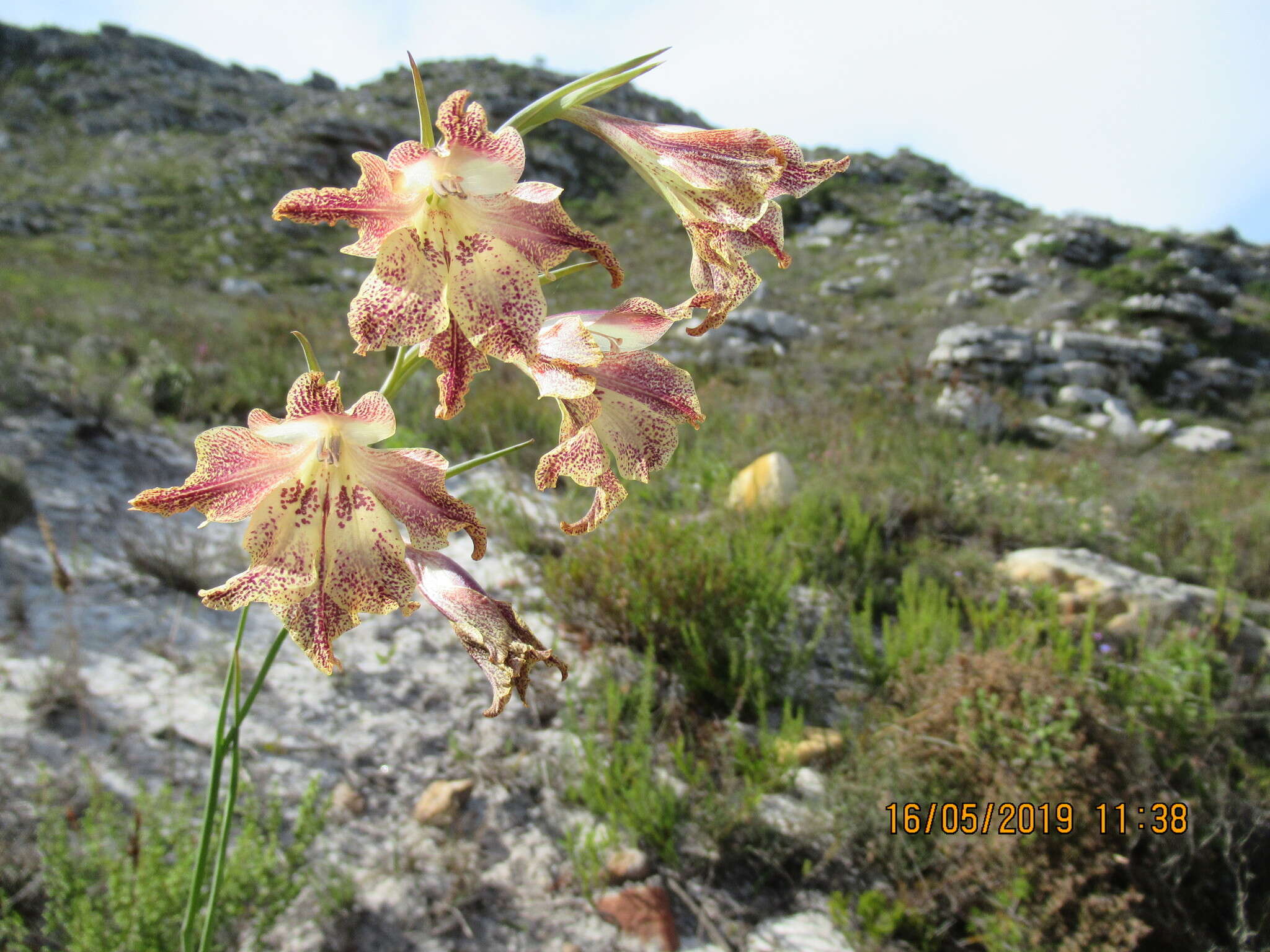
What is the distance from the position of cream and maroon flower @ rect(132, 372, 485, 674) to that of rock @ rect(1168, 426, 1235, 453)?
12.1 meters

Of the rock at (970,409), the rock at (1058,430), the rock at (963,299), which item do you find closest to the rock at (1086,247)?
the rock at (963,299)

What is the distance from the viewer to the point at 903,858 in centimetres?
242

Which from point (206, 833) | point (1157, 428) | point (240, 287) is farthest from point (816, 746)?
point (240, 287)

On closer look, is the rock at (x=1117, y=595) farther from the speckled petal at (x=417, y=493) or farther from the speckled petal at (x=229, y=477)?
the speckled petal at (x=229, y=477)

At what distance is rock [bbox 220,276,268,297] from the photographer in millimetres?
14070

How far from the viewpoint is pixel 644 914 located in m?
2.31

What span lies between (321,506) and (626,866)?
199 centimetres

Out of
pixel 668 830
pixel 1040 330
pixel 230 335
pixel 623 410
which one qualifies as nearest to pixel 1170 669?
pixel 668 830

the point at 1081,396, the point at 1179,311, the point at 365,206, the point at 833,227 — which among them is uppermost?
the point at 833,227

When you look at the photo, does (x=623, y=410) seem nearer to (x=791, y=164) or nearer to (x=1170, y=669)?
(x=791, y=164)

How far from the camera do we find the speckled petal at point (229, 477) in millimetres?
920

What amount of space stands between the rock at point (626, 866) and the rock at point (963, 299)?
15.0 metres

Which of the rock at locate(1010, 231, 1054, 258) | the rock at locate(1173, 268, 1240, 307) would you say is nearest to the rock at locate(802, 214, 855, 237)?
the rock at locate(1010, 231, 1054, 258)

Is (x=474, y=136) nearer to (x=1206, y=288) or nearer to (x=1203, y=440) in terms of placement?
(x=1203, y=440)
